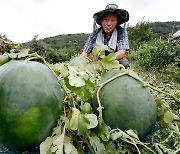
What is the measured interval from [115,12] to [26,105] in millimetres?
2476

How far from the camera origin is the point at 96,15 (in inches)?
131

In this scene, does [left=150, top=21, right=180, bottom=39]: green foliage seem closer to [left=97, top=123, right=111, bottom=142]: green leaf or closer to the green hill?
the green hill

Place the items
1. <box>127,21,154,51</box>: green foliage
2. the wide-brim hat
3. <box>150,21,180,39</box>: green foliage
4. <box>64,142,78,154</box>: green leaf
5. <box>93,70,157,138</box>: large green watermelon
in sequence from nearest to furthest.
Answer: <box>64,142,78,154</box>: green leaf → <box>93,70,157,138</box>: large green watermelon → the wide-brim hat → <box>127,21,154,51</box>: green foliage → <box>150,21,180,39</box>: green foliage

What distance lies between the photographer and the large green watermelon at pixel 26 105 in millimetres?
871

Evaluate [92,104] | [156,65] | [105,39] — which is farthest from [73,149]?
[156,65]

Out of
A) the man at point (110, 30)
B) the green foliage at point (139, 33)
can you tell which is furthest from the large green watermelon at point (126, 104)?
the green foliage at point (139, 33)

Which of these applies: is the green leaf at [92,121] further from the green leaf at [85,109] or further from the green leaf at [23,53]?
the green leaf at [23,53]

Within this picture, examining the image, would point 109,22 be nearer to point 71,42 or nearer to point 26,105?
point 26,105

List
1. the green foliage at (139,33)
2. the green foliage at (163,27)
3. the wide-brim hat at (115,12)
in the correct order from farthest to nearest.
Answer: the green foliage at (163,27), the green foliage at (139,33), the wide-brim hat at (115,12)

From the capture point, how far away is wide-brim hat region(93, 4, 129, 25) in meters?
3.17

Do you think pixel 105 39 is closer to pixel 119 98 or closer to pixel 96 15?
pixel 96 15

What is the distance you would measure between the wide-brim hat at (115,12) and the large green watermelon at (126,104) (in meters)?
2.23

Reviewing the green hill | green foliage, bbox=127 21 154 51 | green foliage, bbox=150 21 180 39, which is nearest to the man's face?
the green hill

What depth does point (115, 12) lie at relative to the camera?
10.5ft
